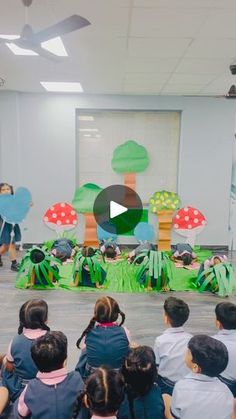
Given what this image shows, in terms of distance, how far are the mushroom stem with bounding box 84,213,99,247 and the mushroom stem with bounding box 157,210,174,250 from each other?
3.58ft

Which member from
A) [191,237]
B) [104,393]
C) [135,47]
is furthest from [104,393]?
[191,237]

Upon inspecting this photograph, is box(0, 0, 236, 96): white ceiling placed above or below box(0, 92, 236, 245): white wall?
above

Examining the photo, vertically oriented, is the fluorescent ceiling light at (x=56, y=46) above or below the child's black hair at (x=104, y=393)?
above

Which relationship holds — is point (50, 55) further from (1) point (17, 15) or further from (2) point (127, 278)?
(2) point (127, 278)

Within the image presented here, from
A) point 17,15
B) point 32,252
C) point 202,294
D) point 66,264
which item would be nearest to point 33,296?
point 32,252

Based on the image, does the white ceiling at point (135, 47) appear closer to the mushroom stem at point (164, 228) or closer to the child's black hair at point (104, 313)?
the mushroom stem at point (164, 228)

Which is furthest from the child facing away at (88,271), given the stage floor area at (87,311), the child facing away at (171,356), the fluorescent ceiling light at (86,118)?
the fluorescent ceiling light at (86,118)

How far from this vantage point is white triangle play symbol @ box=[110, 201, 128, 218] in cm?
619

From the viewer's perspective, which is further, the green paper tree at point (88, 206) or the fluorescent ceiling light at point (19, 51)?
the green paper tree at point (88, 206)

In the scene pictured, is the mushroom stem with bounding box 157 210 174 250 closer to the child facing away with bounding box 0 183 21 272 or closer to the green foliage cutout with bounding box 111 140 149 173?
the green foliage cutout with bounding box 111 140 149 173

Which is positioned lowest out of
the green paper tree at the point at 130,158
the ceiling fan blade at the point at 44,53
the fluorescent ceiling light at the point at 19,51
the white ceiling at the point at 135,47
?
the green paper tree at the point at 130,158

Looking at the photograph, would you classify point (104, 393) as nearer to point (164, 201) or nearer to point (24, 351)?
point (24, 351)

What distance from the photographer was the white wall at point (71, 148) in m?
5.90

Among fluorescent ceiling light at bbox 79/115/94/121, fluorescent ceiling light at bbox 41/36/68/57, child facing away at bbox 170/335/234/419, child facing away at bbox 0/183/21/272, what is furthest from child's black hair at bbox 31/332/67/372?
fluorescent ceiling light at bbox 79/115/94/121
